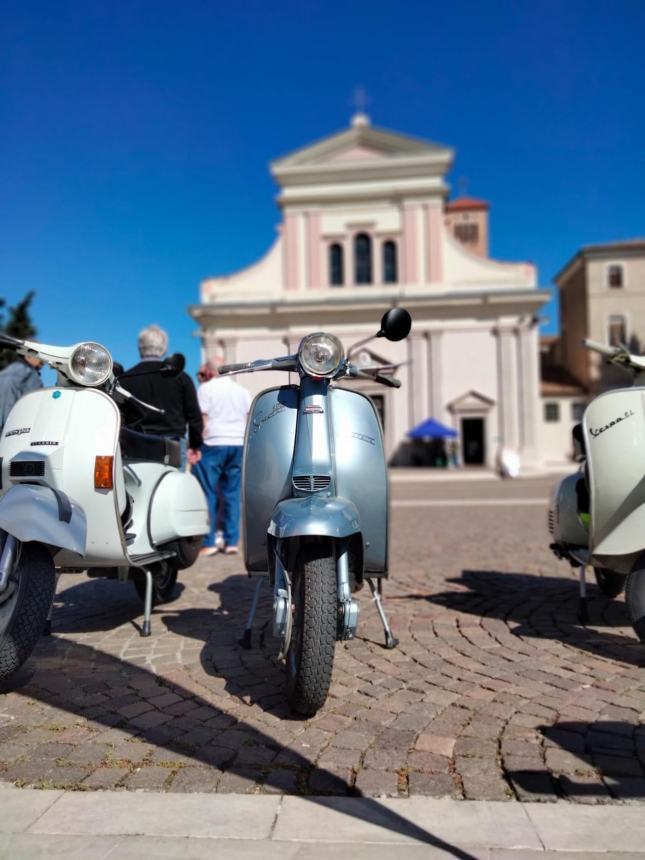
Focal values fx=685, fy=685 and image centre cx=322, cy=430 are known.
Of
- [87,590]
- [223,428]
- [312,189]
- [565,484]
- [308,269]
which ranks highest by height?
[312,189]

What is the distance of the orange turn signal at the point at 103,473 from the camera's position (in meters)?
3.19

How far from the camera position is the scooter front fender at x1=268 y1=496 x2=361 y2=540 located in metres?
2.41

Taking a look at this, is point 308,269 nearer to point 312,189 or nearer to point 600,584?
point 312,189

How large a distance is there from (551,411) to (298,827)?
38434mm

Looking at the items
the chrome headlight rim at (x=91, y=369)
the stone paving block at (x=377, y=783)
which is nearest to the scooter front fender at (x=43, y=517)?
the chrome headlight rim at (x=91, y=369)

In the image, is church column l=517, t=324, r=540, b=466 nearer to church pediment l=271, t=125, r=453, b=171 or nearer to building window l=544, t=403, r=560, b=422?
building window l=544, t=403, r=560, b=422

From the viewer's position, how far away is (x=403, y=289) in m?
32.9

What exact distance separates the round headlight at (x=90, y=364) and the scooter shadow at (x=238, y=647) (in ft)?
4.79

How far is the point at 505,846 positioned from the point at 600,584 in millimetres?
3059

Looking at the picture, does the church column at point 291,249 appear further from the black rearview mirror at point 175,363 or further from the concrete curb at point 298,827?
the concrete curb at point 298,827

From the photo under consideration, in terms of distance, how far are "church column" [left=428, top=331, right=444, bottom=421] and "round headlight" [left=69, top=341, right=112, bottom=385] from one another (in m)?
29.4

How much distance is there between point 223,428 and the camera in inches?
234

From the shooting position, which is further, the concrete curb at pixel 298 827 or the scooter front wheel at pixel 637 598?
the scooter front wheel at pixel 637 598

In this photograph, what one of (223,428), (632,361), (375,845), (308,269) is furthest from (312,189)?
Result: (375,845)
